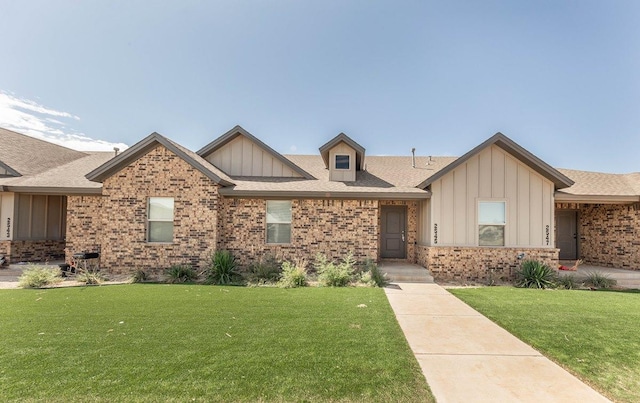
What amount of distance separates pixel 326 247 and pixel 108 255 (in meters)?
7.30

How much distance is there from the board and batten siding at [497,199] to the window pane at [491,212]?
0.17 meters

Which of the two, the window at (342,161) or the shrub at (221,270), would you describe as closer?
the shrub at (221,270)

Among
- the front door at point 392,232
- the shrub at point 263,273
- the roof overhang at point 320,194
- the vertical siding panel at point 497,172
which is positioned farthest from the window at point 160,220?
the vertical siding panel at point 497,172

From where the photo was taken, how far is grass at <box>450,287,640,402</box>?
368 cm

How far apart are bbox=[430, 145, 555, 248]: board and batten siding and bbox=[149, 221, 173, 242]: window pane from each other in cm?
890

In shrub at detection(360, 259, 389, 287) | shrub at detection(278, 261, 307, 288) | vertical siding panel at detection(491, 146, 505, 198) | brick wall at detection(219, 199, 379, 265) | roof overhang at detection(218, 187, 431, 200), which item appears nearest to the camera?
shrub at detection(278, 261, 307, 288)

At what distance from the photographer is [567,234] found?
40.6 ft

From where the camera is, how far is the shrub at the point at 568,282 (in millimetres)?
8992

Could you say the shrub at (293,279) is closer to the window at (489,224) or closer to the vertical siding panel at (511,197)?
the window at (489,224)

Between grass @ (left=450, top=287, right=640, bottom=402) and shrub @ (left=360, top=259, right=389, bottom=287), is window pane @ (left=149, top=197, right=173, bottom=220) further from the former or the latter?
grass @ (left=450, top=287, right=640, bottom=402)

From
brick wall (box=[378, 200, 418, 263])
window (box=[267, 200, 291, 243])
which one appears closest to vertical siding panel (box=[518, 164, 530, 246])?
brick wall (box=[378, 200, 418, 263])

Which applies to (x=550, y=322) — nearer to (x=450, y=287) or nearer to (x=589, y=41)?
(x=450, y=287)

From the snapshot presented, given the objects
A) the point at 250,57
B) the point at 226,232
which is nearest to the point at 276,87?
the point at 250,57

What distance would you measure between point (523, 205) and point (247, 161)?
10.1m
